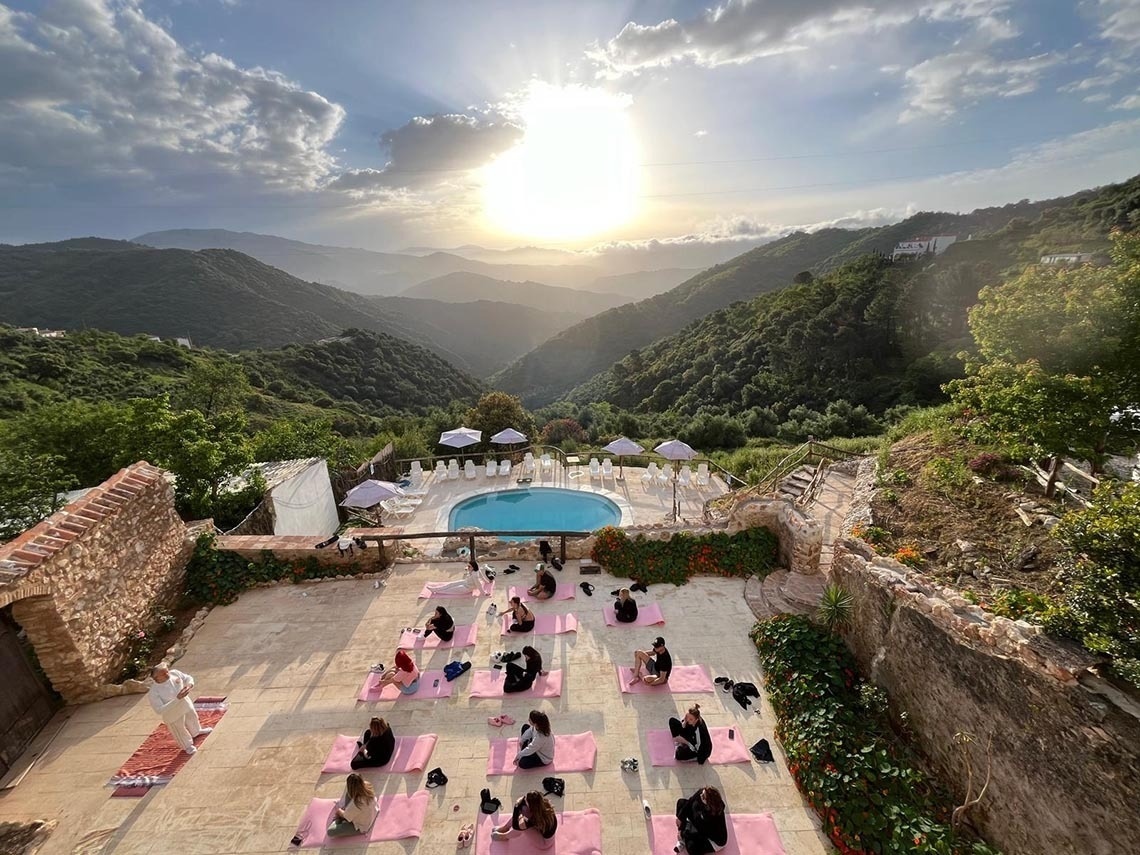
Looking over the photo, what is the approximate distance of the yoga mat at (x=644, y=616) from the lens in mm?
9516

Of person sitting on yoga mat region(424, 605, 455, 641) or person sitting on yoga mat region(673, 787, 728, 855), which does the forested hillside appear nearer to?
person sitting on yoga mat region(424, 605, 455, 641)

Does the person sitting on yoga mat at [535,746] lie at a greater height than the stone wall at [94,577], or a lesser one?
lesser

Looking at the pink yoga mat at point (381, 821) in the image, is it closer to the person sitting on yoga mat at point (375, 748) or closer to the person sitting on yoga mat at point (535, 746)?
the person sitting on yoga mat at point (375, 748)

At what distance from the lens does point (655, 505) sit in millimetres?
18172

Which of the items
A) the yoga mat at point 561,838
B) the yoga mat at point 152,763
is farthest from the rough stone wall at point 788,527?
the yoga mat at point 152,763

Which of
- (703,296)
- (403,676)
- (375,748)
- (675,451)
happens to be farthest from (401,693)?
(703,296)

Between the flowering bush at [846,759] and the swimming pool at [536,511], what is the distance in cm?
955

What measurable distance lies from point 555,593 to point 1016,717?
741 centimetres

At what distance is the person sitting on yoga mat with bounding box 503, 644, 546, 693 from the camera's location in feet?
25.9

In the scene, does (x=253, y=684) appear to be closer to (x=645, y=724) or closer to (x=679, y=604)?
(x=645, y=724)

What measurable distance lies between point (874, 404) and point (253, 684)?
45.9 meters

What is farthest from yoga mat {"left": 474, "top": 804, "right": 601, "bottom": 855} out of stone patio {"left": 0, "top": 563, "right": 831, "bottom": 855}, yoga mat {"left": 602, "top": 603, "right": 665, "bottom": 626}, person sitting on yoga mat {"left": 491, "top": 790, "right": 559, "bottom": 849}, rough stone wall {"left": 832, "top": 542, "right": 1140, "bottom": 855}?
rough stone wall {"left": 832, "top": 542, "right": 1140, "bottom": 855}

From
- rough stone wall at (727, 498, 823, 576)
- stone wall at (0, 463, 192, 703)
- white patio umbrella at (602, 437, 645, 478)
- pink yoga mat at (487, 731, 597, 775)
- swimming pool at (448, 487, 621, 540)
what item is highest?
stone wall at (0, 463, 192, 703)

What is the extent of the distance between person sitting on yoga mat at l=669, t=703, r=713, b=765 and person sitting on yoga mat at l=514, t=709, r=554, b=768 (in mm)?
1833
